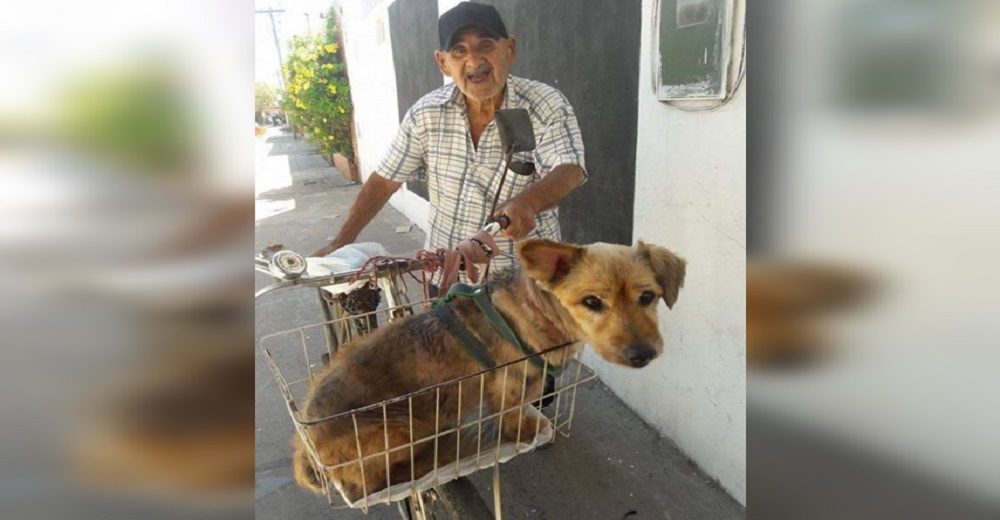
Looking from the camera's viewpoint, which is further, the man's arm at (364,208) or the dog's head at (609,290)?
the man's arm at (364,208)

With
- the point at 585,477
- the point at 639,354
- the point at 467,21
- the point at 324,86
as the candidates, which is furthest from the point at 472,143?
the point at 324,86

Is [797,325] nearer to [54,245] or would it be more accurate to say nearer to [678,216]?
[54,245]

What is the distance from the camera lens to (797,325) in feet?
2.04

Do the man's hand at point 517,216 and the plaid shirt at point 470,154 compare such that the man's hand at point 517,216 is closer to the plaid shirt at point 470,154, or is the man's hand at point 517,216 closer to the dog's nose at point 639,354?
the plaid shirt at point 470,154

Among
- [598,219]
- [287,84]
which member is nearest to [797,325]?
[598,219]

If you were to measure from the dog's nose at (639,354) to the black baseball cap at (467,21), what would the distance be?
153 centimetres

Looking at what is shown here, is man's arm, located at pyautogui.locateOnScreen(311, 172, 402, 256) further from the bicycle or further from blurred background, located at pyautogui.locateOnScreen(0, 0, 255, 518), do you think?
blurred background, located at pyautogui.locateOnScreen(0, 0, 255, 518)

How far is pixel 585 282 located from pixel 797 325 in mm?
1240

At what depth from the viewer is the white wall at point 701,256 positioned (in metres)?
2.45

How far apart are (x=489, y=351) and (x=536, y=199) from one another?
62cm

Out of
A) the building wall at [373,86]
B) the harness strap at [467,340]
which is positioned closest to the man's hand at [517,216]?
the harness strap at [467,340]

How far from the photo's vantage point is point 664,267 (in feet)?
6.43

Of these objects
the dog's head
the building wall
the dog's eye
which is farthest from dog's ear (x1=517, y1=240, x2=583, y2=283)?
the building wall

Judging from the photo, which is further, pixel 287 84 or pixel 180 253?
pixel 287 84
